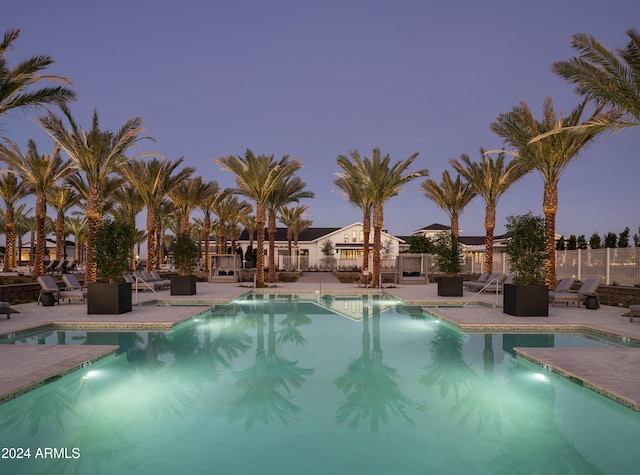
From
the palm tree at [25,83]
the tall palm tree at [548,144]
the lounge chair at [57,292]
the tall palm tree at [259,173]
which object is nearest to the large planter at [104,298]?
the lounge chair at [57,292]

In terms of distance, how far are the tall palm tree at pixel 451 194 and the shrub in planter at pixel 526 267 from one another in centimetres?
1681

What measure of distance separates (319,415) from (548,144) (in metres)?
17.7

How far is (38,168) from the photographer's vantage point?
25.9m

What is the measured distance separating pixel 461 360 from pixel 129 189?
31.7 metres

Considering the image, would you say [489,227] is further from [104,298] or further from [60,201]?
[60,201]

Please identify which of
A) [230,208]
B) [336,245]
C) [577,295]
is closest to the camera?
[577,295]

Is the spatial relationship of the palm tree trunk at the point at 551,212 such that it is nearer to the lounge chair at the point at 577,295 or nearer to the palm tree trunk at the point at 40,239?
the lounge chair at the point at 577,295

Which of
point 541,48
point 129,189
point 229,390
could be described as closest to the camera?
point 229,390

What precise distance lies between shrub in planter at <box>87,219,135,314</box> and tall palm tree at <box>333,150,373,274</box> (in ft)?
51.3

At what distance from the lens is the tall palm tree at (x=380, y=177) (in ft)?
87.6

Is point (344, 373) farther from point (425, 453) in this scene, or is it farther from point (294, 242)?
point (294, 242)

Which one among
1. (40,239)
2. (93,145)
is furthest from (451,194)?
(40,239)

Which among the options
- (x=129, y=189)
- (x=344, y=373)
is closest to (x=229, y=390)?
(x=344, y=373)

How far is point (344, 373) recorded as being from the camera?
8.10 meters
